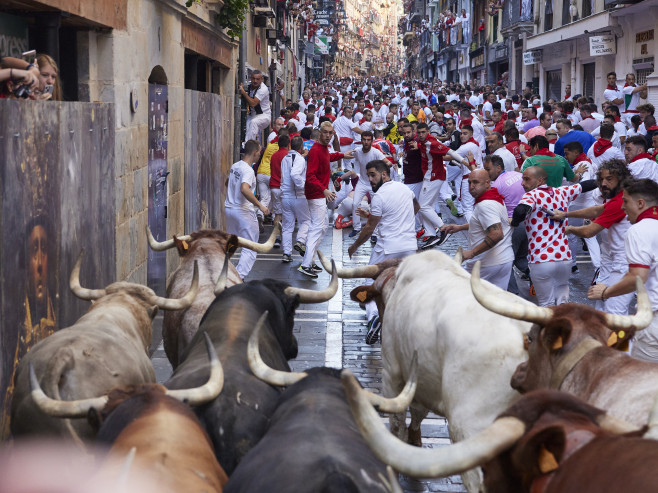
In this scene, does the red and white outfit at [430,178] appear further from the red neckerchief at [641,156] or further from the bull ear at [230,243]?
the bull ear at [230,243]

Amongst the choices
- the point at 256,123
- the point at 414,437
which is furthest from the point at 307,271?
the point at 256,123

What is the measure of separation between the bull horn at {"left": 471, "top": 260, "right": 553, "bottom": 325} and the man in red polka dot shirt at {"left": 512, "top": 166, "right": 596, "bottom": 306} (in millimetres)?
4706

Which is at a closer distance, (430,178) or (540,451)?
(540,451)

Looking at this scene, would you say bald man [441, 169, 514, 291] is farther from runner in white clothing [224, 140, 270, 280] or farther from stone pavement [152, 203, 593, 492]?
runner in white clothing [224, 140, 270, 280]

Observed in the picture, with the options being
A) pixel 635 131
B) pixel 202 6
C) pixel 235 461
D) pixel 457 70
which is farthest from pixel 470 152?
pixel 457 70

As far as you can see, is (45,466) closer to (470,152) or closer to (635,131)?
(470,152)

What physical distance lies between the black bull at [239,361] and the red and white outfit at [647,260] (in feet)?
8.22

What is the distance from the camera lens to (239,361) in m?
4.95

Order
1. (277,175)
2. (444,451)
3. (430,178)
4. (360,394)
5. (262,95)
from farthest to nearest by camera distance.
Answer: (262,95), (430,178), (277,175), (360,394), (444,451)

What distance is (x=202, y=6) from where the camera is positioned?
15.2 meters

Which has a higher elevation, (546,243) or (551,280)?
(546,243)

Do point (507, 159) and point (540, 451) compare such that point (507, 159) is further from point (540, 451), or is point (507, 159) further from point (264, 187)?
point (540, 451)

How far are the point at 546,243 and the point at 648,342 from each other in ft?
9.12

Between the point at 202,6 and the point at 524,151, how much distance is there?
616cm
